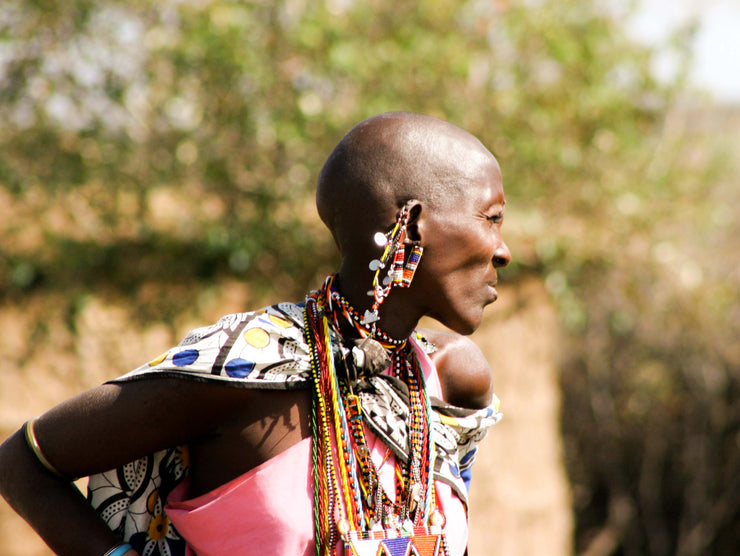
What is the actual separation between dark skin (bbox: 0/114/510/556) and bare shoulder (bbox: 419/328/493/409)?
303mm

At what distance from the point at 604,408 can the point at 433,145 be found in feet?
22.2

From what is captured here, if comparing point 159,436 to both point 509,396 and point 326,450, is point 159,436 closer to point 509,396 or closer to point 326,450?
point 326,450

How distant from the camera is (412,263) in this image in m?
1.82

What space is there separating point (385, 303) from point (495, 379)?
11.6 feet

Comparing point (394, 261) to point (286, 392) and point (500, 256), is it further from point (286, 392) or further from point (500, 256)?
point (286, 392)

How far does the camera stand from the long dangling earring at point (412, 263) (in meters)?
1.82

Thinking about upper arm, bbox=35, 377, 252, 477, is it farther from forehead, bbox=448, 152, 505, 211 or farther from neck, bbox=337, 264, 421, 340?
forehead, bbox=448, 152, 505, 211

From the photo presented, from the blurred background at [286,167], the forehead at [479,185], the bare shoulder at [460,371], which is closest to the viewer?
the forehead at [479,185]

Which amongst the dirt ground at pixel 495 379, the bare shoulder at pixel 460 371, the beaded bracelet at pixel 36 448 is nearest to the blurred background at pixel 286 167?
the dirt ground at pixel 495 379

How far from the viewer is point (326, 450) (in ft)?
5.91

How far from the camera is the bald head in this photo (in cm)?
182

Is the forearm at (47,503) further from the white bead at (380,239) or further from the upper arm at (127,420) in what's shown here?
the white bead at (380,239)

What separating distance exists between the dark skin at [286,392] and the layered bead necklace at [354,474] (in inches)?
2.1

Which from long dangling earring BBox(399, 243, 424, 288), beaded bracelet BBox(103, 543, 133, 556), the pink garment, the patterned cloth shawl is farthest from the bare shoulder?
beaded bracelet BBox(103, 543, 133, 556)
